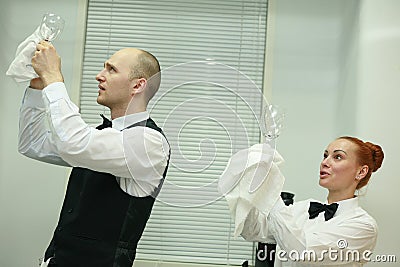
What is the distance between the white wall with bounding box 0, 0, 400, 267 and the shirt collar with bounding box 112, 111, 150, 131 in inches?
45.7

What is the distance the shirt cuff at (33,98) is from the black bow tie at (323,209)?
982mm

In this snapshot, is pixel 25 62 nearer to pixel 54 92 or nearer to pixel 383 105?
pixel 54 92

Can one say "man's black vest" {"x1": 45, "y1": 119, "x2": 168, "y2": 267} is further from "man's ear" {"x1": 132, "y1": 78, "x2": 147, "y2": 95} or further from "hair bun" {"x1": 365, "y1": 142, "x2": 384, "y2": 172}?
"hair bun" {"x1": 365, "y1": 142, "x2": 384, "y2": 172}

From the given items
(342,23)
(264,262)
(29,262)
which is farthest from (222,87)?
(29,262)

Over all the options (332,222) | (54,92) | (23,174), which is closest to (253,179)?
(332,222)

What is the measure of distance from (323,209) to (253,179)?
1.18 feet

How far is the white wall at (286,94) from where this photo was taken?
279cm

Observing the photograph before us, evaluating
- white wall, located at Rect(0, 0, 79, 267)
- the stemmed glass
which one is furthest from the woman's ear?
white wall, located at Rect(0, 0, 79, 267)

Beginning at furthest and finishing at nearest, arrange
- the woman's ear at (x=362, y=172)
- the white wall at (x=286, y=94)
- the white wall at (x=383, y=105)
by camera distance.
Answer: the white wall at (x=286, y=94), the white wall at (x=383, y=105), the woman's ear at (x=362, y=172)

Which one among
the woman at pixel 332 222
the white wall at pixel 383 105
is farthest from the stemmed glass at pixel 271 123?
the white wall at pixel 383 105

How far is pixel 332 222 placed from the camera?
2.00 m

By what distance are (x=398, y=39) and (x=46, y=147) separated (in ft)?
4.96

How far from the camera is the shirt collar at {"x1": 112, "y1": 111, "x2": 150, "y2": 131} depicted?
1.74 m

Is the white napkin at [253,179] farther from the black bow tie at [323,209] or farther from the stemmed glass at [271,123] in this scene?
the black bow tie at [323,209]
